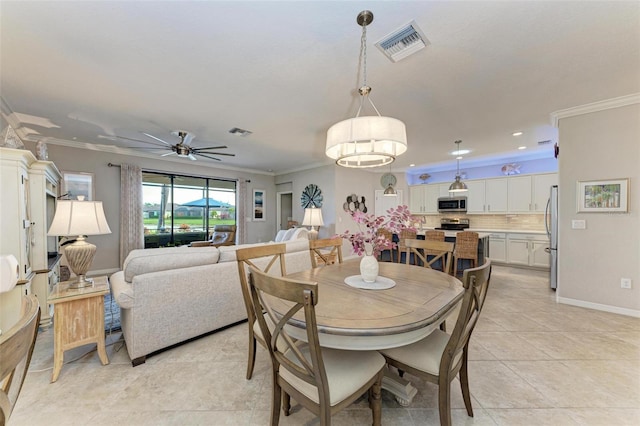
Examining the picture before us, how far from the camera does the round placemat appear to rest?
1681 millimetres

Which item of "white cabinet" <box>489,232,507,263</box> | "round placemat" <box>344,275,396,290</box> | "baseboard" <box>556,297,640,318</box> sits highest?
"round placemat" <box>344,275,396,290</box>

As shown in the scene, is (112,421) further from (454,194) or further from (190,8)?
(454,194)

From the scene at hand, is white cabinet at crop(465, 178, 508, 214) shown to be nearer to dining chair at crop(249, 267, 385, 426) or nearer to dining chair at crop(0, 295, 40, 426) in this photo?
dining chair at crop(249, 267, 385, 426)

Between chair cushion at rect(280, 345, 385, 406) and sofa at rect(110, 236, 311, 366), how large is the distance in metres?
1.30

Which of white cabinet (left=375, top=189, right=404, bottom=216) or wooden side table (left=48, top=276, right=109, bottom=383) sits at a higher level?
white cabinet (left=375, top=189, right=404, bottom=216)

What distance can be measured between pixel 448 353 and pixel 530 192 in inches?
239

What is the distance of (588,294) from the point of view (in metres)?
3.19

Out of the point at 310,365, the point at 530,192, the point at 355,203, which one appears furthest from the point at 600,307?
the point at 355,203

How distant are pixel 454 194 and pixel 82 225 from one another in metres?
7.26

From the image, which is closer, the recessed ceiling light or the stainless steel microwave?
the recessed ceiling light

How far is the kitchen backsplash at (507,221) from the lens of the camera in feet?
18.8

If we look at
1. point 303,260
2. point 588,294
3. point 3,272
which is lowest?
point 588,294

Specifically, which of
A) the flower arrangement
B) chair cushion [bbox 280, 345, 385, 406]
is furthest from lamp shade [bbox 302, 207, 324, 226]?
chair cushion [bbox 280, 345, 385, 406]

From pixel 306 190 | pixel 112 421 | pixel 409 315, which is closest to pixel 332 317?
pixel 409 315
